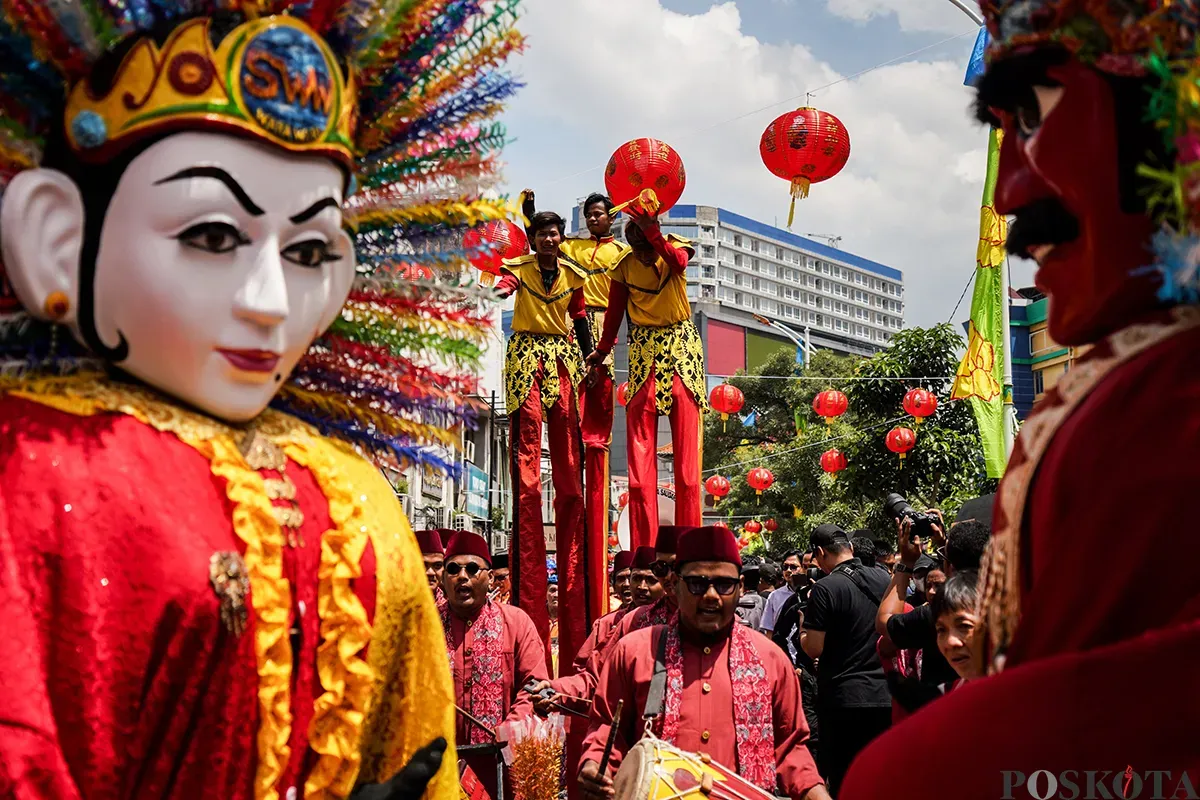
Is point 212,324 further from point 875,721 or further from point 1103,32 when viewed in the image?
point 875,721

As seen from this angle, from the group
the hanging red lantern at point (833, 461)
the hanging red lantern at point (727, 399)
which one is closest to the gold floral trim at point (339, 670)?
the hanging red lantern at point (727, 399)

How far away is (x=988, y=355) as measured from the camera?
1099 cm

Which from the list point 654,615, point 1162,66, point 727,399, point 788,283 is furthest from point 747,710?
point 788,283

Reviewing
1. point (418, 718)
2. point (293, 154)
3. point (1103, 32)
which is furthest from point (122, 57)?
point (1103, 32)

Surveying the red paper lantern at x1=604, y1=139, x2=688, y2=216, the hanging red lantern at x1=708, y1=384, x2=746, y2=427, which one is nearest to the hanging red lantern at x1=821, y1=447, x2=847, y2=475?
the hanging red lantern at x1=708, y1=384, x2=746, y2=427

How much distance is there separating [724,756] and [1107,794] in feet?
10.6

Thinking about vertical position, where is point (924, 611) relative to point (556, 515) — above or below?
below

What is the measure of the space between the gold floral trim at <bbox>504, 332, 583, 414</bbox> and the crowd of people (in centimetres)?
102

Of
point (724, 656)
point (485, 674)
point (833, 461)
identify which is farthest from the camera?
point (833, 461)

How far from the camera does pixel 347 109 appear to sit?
8.50 ft

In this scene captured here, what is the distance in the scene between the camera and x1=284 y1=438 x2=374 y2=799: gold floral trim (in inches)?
94.6

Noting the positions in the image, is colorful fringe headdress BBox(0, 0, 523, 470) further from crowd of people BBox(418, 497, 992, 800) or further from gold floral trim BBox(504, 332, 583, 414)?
gold floral trim BBox(504, 332, 583, 414)

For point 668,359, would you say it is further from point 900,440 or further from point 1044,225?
point 900,440

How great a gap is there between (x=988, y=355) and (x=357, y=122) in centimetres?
918
